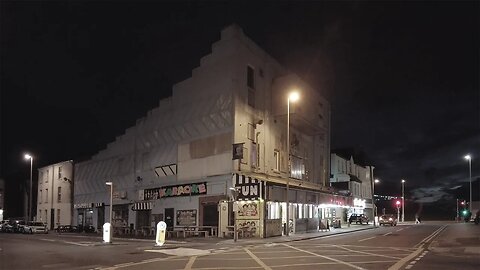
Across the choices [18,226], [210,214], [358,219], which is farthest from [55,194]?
[358,219]

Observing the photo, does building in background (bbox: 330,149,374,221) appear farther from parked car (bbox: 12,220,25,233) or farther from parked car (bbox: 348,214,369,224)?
parked car (bbox: 12,220,25,233)

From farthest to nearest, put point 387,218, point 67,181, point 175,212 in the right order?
1. point 387,218
2. point 67,181
3. point 175,212

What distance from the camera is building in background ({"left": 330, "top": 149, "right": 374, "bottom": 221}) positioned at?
72125mm

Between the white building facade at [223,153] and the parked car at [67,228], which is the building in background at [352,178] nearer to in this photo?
the white building facade at [223,153]

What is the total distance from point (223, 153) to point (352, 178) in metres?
40.3

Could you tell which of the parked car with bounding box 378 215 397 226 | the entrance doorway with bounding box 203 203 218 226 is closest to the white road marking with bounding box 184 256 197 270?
the entrance doorway with bounding box 203 203 218 226

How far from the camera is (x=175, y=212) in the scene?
42.8 m

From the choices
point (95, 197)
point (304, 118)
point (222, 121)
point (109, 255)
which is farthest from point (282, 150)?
point (109, 255)

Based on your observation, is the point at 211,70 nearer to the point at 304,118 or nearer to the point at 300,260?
the point at 304,118

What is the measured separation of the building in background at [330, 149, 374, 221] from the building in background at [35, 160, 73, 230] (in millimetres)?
35418

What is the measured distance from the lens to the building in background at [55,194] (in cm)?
6078

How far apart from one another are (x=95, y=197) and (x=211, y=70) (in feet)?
75.5

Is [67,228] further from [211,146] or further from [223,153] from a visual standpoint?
[223,153]

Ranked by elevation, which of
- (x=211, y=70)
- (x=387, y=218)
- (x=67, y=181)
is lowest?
(x=387, y=218)
